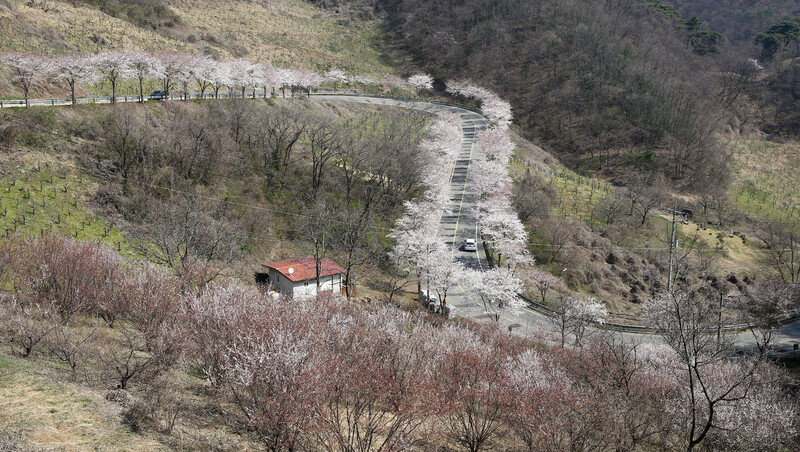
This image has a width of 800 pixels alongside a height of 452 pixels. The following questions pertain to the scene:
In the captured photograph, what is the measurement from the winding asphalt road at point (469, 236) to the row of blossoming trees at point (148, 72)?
2.82 m

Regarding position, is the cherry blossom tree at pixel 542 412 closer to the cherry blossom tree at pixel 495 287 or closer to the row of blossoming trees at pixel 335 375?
the row of blossoming trees at pixel 335 375

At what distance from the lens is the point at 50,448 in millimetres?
12734

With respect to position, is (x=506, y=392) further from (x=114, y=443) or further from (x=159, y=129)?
(x=159, y=129)

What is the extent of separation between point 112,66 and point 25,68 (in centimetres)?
745

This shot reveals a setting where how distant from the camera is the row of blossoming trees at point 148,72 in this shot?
44.9 metres

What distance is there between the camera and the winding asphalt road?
37.9 meters

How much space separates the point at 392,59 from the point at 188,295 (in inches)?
3912

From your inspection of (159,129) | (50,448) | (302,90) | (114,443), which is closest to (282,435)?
(114,443)

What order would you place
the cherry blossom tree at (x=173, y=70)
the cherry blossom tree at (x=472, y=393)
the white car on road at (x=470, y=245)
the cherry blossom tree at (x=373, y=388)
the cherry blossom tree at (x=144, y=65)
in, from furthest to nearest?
the cherry blossom tree at (x=173, y=70) < the cherry blossom tree at (x=144, y=65) < the white car on road at (x=470, y=245) < the cherry blossom tree at (x=472, y=393) < the cherry blossom tree at (x=373, y=388)

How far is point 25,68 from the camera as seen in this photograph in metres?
43.8

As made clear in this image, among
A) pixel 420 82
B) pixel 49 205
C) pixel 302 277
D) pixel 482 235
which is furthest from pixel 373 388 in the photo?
pixel 420 82

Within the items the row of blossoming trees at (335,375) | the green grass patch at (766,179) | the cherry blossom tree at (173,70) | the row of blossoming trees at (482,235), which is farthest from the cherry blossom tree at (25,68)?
the green grass patch at (766,179)

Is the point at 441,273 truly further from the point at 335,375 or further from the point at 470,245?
the point at 335,375

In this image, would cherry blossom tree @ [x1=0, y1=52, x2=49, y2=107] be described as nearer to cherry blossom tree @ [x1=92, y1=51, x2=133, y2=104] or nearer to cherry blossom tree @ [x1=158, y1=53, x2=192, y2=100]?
cherry blossom tree @ [x1=92, y1=51, x2=133, y2=104]
